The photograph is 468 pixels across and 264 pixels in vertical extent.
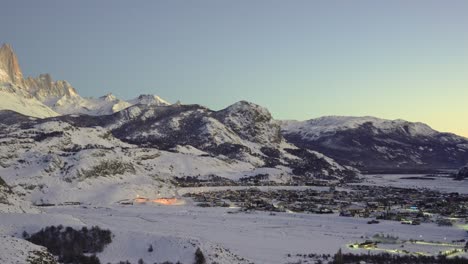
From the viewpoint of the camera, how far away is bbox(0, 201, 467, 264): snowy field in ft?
182

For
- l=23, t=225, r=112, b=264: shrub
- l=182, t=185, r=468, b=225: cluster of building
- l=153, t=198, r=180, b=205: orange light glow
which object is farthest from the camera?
l=153, t=198, r=180, b=205: orange light glow

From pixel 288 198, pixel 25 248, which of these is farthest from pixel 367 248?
pixel 288 198

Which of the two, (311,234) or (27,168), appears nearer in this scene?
(311,234)

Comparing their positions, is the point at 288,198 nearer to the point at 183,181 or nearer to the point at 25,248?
the point at 183,181

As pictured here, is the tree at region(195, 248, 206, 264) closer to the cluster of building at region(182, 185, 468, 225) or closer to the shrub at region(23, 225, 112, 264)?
the shrub at region(23, 225, 112, 264)

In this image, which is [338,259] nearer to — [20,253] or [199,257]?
[199,257]

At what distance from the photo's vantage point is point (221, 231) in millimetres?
83438

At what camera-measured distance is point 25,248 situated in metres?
44.6

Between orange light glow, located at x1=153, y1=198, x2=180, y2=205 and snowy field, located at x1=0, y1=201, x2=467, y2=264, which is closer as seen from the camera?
snowy field, located at x1=0, y1=201, x2=467, y2=264

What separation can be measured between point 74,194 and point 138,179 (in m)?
31.0

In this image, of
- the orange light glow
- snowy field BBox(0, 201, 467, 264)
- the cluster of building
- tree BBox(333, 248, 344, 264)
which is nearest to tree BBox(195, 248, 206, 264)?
snowy field BBox(0, 201, 467, 264)

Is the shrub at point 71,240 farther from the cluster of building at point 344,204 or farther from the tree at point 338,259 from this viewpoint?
the cluster of building at point 344,204

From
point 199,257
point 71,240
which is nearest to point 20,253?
point 71,240

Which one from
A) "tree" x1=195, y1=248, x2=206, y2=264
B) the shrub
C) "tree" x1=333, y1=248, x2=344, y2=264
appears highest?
the shrub
